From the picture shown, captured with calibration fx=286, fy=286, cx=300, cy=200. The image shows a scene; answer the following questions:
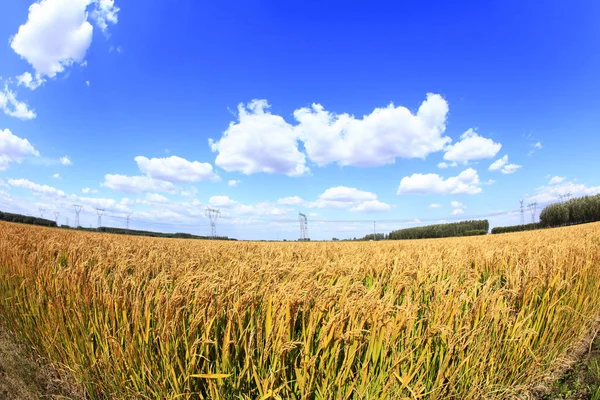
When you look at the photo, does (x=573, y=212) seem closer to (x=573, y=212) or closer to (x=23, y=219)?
(x=573, y=212)

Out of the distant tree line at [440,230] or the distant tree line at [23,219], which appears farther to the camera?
the distant tree line at [440,230]

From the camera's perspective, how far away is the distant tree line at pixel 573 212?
7294 centimetres

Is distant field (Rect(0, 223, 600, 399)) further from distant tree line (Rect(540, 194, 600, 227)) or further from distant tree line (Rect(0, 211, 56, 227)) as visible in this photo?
distant tree line (Rect(540, 194, 600, 227))

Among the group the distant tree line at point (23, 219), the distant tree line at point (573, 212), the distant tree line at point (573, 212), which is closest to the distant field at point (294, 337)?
the distant tree line at point (573, 212)

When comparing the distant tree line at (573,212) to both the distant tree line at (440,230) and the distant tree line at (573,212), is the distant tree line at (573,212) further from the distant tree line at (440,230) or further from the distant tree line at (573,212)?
the distant tree line at (440,230)

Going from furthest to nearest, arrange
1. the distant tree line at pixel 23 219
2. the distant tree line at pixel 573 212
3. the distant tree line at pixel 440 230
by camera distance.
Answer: the distant tree line at pixel 440 230
the distant tree line at pixel 573 212
the distant tree line at pixel 23 219

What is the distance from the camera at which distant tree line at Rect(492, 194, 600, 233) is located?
72.9 m

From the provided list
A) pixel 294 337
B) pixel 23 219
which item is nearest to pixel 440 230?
pixel 294 337

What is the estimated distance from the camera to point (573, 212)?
78.3 m

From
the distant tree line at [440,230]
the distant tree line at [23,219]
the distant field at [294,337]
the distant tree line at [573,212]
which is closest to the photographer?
the distant field at [294,337]

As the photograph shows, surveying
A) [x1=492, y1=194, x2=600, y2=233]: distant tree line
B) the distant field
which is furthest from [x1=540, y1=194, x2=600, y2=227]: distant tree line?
the distant field

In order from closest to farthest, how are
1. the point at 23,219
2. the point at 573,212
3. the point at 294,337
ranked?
the point at 294,337 < the point at 23,219 < the point at 573,212

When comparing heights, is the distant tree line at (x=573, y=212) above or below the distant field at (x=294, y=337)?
above

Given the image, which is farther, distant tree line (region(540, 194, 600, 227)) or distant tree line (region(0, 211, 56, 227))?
distant tree line (region(540, 194, 600, 227))
